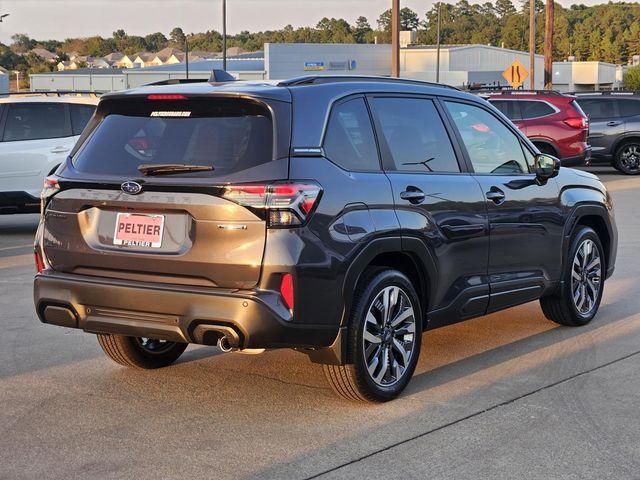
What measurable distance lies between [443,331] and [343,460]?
3.07 metres

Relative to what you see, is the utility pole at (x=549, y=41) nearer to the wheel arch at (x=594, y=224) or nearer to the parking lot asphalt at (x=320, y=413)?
the wheel arch at (x=594, y=224)

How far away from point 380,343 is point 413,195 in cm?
88

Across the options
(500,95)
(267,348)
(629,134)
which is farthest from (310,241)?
(629,134)

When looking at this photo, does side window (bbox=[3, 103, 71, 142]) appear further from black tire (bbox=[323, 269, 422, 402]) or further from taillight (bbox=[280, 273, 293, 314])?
taillight (bbox=[280, 273, 293, 314])

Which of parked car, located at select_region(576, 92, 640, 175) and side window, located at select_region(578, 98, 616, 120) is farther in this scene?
side window, located at select_region(578, 98, 616, 120)

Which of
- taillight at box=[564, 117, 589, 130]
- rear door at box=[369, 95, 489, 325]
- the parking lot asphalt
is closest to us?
the parking lot asphalt

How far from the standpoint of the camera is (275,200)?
17.0ft

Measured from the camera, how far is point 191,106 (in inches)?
220

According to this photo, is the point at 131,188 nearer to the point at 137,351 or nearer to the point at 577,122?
the point at 137,351

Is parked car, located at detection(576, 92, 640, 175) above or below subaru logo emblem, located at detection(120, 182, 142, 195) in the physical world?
below

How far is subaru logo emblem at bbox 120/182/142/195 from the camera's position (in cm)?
543

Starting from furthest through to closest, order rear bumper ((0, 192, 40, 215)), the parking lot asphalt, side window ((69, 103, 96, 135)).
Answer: side window ((69, 103, 96, 135))
rear bumper ((0, 192, 40, 215))
the parking lot asphalt

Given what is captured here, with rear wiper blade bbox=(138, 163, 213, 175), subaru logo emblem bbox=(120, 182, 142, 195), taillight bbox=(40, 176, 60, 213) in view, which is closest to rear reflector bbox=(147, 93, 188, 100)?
rear wiper blade bbox=(138, 163, 213, 175)

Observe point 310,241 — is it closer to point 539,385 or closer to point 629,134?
point 539,385
